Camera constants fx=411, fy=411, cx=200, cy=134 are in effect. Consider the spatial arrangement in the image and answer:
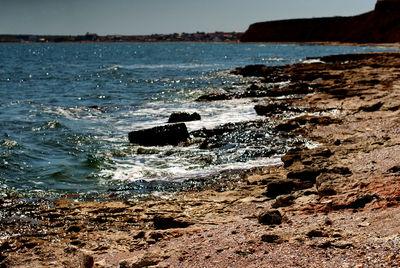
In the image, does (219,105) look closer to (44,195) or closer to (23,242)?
(44,195)

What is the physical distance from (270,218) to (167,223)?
71.1 inches

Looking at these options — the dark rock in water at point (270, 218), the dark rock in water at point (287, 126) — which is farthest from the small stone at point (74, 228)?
the dark rock in water at point (287, 126)

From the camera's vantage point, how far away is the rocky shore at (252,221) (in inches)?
187

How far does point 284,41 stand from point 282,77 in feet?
488

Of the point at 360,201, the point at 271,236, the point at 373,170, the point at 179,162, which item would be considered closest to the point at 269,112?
the point at 179,162

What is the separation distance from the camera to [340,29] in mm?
147125

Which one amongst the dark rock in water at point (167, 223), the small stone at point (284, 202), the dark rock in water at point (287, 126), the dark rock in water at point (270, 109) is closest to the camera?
the dark rock in water at point (167, 223)

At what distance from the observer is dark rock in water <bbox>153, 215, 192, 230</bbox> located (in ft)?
21.9

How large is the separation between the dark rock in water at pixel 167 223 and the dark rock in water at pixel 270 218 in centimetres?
131

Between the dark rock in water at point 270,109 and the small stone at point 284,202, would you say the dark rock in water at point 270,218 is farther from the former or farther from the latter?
the dark rock in water at point 270,109

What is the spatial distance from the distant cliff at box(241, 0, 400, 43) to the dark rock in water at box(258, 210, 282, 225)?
360 feet

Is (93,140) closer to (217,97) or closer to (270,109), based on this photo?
(270,109)

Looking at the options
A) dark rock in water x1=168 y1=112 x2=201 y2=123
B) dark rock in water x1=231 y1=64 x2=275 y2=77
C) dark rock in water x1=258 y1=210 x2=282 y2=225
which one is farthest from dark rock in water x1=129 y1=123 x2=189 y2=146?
dark rock in water x1=231 y1=64 x2=275 y2=77

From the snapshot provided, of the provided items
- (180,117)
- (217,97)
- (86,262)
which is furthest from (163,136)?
(217,97)
